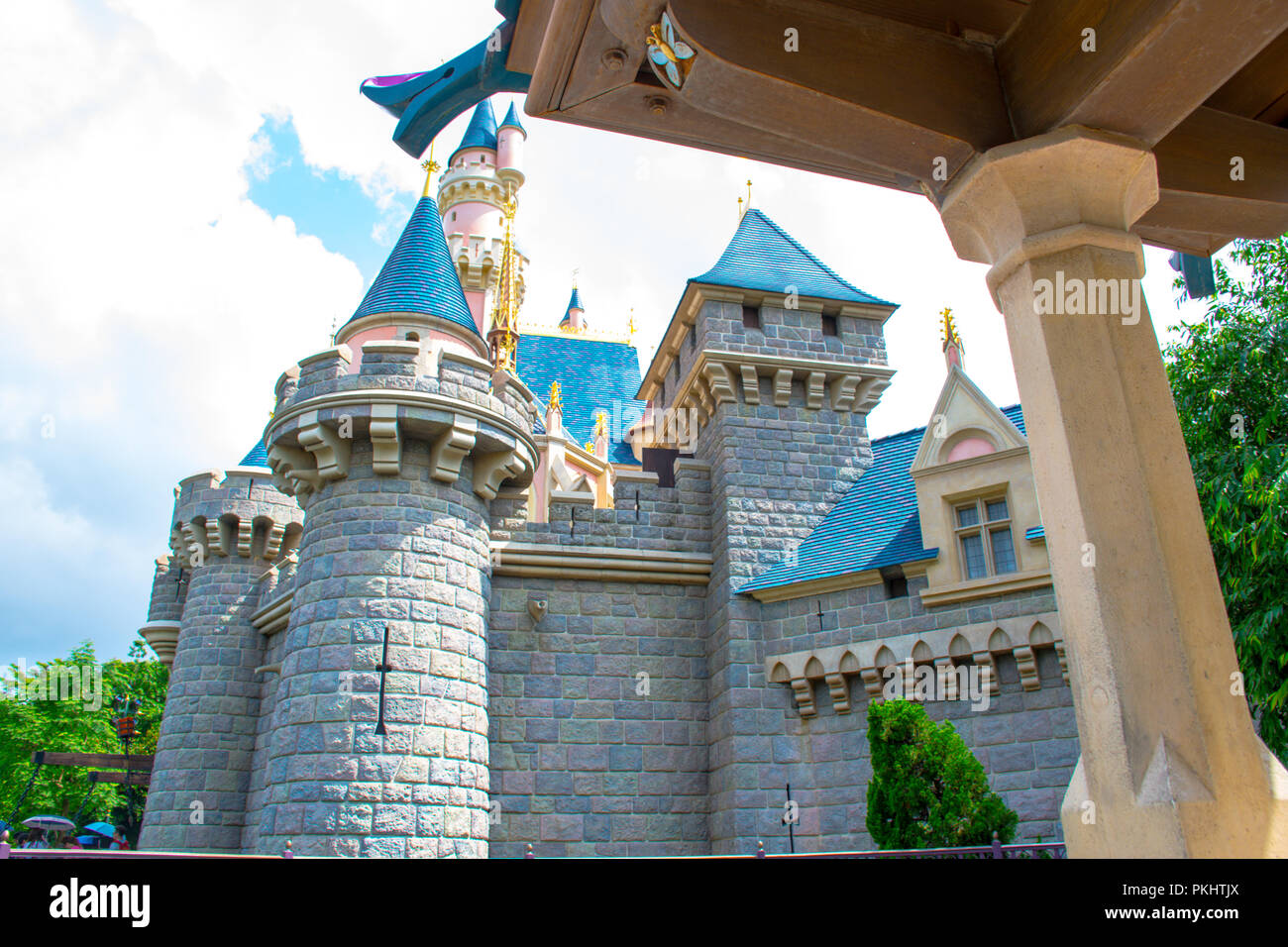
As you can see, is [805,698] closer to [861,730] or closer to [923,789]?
[861,730]

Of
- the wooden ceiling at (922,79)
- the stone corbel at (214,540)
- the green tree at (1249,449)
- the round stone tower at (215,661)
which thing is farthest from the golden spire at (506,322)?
the wooden ceiling at (922,79)

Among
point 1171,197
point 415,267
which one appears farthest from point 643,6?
point 415,267

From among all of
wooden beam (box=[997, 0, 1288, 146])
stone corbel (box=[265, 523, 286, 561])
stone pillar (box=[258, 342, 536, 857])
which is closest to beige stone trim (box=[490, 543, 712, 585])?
stone pillar (box=[258, 342, 536, 857])

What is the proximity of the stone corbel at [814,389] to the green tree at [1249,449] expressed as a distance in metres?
4.72

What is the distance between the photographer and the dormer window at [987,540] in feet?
37.4

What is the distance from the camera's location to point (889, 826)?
28.9 ft

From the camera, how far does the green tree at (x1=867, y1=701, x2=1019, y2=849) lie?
847 cm

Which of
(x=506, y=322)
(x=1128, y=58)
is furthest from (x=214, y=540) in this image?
(x=1128, y=58)

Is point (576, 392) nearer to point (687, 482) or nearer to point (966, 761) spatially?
point (687, 482)

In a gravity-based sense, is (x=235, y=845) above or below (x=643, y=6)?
below

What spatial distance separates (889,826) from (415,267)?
10518mm

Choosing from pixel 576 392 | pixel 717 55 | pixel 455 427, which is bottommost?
pixel 717 55
